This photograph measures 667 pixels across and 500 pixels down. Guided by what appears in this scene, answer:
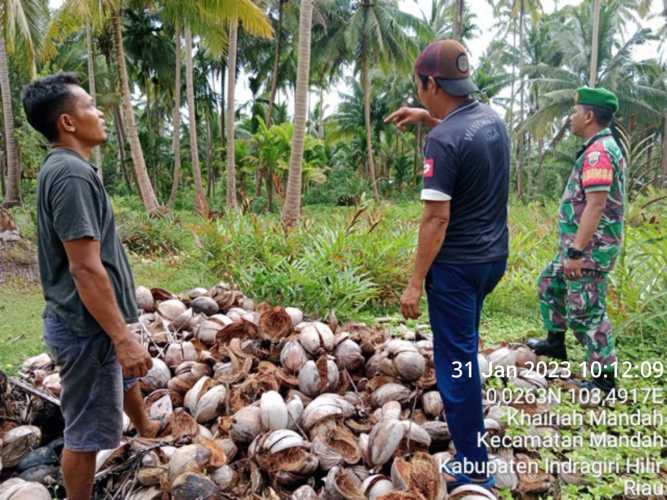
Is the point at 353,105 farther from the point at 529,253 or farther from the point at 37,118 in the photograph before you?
the point at 37,118

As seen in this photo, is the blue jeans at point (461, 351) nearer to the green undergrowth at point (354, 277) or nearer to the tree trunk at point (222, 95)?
the green undergrowth at point (354, 277)

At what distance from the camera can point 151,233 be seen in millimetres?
9992

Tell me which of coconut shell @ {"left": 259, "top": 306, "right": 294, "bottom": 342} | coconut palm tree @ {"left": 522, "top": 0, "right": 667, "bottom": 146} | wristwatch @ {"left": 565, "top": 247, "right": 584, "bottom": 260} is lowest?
coconut shell @ {"left": 259, "top": 306, "right": 294, "bottom": 342}

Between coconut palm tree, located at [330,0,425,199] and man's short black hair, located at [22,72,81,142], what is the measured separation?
19286 mm

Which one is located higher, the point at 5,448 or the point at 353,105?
the point at 353,105

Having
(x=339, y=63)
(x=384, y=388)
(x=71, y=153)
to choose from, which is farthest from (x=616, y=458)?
(x=339, y=63)

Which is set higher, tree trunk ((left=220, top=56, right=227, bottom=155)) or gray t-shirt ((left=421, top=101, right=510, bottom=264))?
tree trunk ((left=220, top=56, right=227, bottom=155))

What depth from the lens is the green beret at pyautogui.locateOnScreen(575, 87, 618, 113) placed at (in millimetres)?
3130

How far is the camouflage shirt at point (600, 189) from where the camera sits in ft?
10.00

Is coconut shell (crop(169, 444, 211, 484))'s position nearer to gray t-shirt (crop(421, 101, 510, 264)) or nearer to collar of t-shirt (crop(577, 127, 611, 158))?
gray t-shirt (crop(421, 101, 510, 264))

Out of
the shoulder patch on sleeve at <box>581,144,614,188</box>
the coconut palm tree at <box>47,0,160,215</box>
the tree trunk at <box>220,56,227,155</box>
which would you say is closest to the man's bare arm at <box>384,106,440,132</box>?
the shoulder patch on sleeve at <box>581,144,614,188</box>

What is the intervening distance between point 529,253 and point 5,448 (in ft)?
18.3

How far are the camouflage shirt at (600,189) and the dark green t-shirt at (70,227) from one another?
8.12ft

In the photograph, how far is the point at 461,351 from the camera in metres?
2.19
